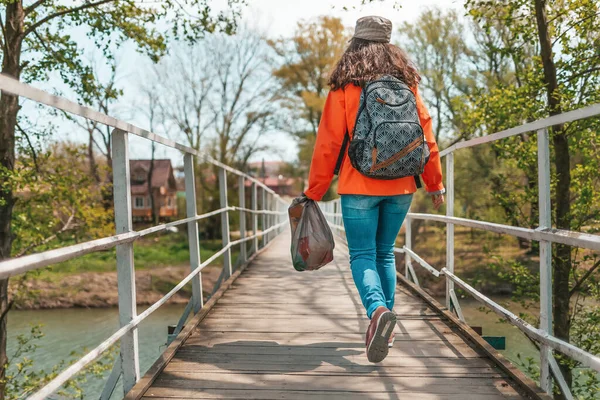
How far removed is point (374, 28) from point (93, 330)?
1926 cm

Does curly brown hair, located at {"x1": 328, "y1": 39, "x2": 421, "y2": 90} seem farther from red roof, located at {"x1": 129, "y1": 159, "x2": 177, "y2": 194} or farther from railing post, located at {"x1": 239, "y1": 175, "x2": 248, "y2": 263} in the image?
red roof, located at {"x1": 129, "y1": 159, "x2": 177, "y2": 194}

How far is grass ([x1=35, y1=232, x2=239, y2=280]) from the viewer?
88.2 ft

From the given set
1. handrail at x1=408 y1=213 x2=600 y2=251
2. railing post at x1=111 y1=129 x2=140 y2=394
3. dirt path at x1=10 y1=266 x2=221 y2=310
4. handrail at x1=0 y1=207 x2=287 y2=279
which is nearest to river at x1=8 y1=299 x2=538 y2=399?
dirt path at x1=10 y1=266 x2=221 y2=310

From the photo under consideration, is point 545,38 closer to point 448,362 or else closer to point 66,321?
point 448,362

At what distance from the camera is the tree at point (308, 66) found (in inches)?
928

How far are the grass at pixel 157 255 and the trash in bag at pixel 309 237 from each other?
915 inches

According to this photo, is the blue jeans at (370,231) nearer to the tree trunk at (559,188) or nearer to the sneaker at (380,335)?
the sneaker at (380,335)

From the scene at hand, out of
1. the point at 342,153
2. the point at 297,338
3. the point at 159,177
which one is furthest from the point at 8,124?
the point at 159,177

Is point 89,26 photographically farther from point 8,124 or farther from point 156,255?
point 156,255

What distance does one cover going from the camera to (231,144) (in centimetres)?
2670

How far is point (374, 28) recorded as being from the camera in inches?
102

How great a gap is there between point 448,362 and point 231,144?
81.3 ft

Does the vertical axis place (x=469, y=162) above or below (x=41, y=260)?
above

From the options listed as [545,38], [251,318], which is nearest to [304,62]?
[545,38]
